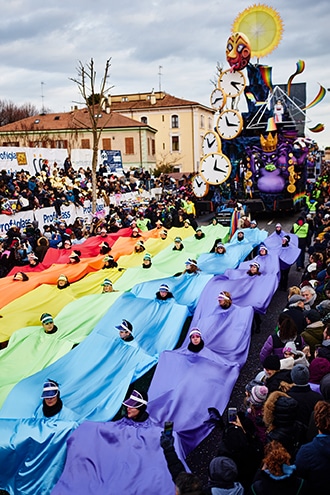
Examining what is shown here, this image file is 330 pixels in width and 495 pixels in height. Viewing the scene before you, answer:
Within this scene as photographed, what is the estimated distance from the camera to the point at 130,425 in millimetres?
5062

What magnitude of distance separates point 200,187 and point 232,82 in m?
5.19

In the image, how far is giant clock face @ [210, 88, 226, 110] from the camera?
2269 cm

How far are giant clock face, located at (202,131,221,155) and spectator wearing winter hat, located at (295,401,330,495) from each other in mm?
20545

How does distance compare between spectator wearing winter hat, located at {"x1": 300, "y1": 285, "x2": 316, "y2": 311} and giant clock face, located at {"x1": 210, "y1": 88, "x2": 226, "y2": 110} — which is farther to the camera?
giant clock face, located at {"x1": 210, "y1": 88, "x2": 226, "y2": 110}

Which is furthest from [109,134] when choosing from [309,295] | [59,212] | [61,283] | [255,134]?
[309,295]

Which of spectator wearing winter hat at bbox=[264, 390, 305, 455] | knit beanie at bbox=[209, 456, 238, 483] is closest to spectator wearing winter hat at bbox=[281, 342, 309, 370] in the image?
spectator wearing winter hat at bbox=[264, 390, 305, 455]

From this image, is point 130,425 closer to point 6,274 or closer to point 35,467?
point 35,467

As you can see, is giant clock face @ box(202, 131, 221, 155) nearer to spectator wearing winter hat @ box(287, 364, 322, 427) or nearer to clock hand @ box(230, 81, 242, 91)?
clock hand @ box(230, 81, 242, 91)

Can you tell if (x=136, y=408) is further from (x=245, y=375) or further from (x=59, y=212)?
(x=59, y=212)

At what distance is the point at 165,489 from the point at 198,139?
182 ft

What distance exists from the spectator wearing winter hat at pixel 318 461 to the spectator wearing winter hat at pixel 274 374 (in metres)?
1.23

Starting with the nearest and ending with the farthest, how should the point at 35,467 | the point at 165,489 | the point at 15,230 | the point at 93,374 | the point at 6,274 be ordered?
1. the point at 165,489
2. the point at 35,467
3. the point at 93,374
4. the point at 6,274
5. the point at 15,230

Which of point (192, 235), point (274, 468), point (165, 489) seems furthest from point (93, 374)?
point (192, 235)

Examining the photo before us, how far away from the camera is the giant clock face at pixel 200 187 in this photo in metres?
23.8
